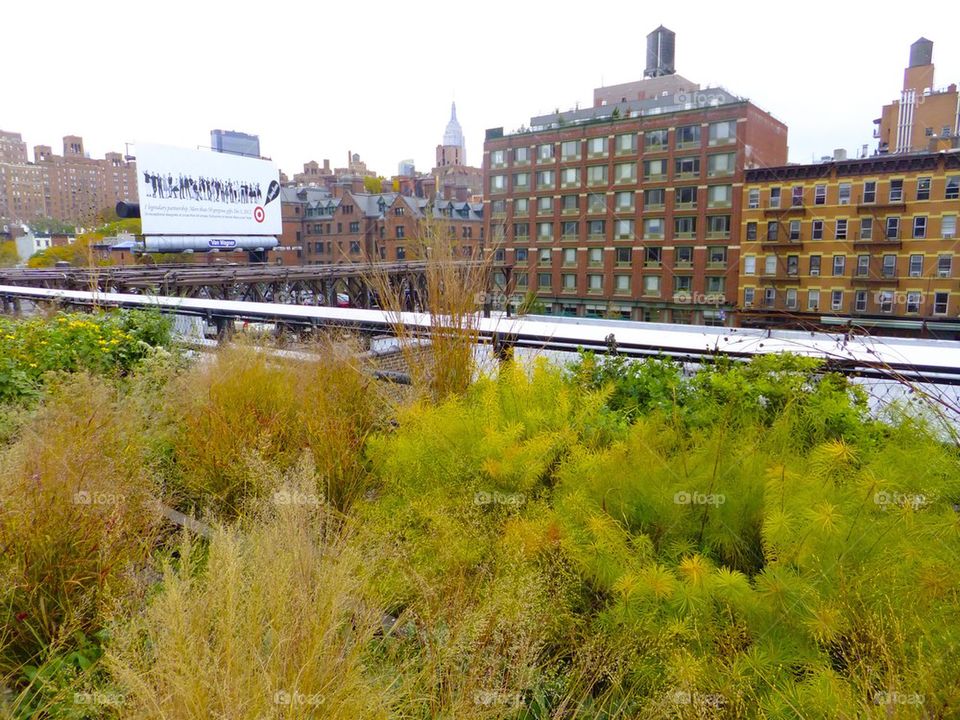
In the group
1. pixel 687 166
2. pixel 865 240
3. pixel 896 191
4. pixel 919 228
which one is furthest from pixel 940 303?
pixel 687 166

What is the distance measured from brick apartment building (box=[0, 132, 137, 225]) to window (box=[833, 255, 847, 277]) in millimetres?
86726

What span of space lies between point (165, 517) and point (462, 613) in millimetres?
1466

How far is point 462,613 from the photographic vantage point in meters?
1.68

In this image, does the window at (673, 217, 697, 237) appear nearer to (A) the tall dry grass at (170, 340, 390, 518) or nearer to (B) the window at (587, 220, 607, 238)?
(B) the window at (587, 220, 607, 238)

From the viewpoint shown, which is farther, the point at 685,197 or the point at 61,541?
the point at 685,197

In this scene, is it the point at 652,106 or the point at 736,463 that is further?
the point at 652,106

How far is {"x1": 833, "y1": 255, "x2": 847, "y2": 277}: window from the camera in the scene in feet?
110

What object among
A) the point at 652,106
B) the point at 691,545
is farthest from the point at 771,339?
the point at 652,106

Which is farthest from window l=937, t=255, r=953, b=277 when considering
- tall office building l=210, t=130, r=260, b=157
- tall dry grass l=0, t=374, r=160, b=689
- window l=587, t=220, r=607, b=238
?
tall office building l=210, t=130, r=260, b=157

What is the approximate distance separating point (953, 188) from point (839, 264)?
613 cm

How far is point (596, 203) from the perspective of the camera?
45594 millimetres

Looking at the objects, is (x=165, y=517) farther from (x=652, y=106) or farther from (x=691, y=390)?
(x=652, y=106)

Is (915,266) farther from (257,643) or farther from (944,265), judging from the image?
(257,643)

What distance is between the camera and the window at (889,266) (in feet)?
102
